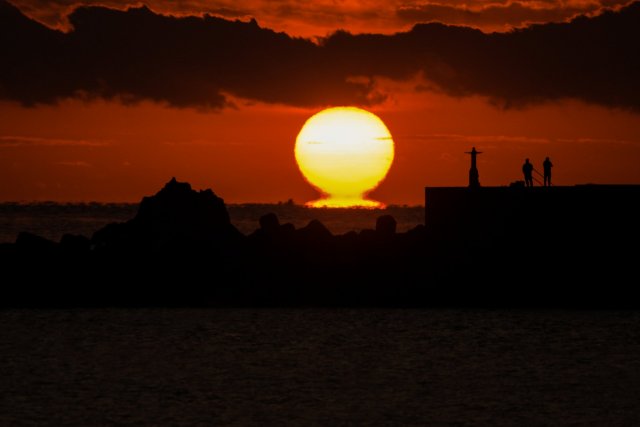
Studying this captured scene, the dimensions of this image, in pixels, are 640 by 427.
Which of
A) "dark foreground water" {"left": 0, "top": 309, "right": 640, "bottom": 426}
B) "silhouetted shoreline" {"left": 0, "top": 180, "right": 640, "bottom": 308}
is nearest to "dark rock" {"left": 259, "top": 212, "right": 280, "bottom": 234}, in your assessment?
"silhouetted shoreline" {"left": 0, "top": 180, "right": 640, "bottom": 308}

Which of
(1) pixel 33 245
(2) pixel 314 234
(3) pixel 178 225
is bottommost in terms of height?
(1) pixel 33 245

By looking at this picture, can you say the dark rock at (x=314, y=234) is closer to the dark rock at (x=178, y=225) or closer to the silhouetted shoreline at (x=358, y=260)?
the silhouetted shoreline at (x=358, y=260)

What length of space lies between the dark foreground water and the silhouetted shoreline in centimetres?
100

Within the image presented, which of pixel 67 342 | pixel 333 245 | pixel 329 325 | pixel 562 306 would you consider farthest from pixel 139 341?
pixel 562 306

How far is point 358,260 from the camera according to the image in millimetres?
44094

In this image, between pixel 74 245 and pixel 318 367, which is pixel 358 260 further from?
pixel 318 367

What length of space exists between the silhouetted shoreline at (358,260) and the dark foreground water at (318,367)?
100 cm

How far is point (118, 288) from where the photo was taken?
4553 centimetres

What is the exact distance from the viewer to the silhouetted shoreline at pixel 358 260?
42.9m

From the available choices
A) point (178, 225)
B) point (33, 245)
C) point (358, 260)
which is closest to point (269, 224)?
point (178, 225)

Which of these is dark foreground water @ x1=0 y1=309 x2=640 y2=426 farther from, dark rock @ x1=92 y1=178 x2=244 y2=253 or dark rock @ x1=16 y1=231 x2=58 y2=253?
dark rock @ x1=16 y1=231 x2=58 y2=253

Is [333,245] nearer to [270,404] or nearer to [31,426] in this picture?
[270,404]

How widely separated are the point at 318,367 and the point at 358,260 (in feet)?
38.4

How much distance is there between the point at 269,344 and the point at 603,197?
41.9 ft
